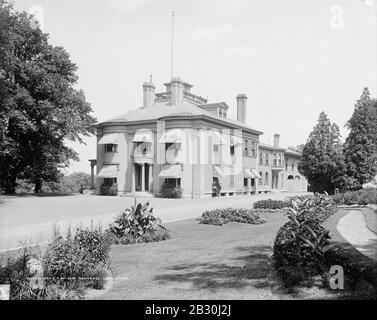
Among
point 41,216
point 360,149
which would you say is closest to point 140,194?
point 41,216

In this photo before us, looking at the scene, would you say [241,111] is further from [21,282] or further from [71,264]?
[21,282]

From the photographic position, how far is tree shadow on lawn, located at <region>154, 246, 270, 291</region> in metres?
5.88

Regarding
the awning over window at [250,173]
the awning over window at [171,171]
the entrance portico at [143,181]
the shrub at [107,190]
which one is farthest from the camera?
the awning over window at [250,173]

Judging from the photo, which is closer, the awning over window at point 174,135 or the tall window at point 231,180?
the awning over window at point 174,135

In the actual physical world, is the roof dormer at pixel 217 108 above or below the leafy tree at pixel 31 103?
above

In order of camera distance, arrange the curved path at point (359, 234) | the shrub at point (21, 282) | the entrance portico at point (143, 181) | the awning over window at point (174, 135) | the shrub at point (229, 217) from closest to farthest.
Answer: the shrub at point (21, 282)
the curved path at point (359, 234)
the shrub at point (229, 217)
the entrance portico at point (143, 181)
the awning over window at point (174, 135)

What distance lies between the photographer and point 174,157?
102ft

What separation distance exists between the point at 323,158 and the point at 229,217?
48.8 ft

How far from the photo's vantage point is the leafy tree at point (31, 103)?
14148 millimetres

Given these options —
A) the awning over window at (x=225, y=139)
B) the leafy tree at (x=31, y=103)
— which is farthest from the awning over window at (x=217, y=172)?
the leafy tree at (x=31, y=103)

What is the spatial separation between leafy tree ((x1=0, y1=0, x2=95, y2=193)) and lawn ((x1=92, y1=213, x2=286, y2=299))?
527 centimetres

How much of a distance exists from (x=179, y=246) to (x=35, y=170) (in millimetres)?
17219

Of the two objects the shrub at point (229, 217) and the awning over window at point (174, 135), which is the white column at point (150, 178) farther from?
the shrub at point (229, 217)
